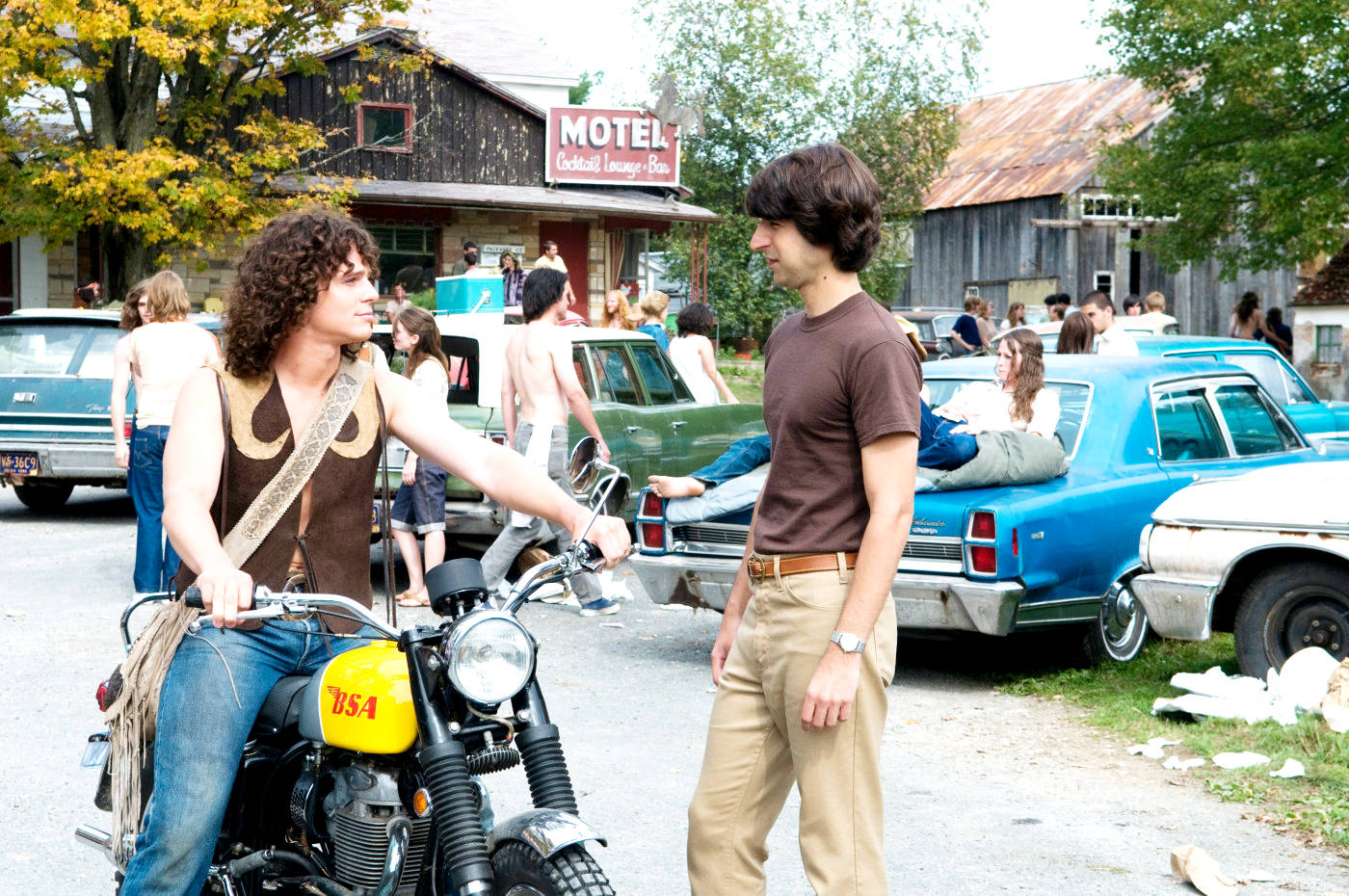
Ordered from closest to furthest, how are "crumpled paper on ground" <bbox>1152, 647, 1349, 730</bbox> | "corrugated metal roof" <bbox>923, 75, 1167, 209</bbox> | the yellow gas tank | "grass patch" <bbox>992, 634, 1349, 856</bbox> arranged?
the yellow gas tank → "grass patch" <bbox>992, 634, 1349, 856</bbox> → "crumpled paper on ground" <bbox>1152, 647, 1349, 730</bbox> → "corrugated metal roof" <bbox>923, 75, 1167, 209</bbox>

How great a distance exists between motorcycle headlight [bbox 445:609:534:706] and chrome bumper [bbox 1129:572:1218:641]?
463cm

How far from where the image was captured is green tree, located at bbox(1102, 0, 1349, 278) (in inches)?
931

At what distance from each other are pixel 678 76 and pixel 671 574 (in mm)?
33651

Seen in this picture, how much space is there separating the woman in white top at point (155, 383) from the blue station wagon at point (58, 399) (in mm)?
3124

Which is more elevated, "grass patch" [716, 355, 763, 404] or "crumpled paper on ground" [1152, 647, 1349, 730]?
"grass patch" [716, 355, 763, 404]

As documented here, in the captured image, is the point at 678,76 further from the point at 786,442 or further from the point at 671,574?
the point at 786,442

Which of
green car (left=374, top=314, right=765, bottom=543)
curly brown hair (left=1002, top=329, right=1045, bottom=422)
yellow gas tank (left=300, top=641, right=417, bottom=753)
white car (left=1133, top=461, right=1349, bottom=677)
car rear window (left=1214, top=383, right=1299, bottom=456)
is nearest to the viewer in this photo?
yellow gas tank (left=300, top=641, right=417, bottom=753)

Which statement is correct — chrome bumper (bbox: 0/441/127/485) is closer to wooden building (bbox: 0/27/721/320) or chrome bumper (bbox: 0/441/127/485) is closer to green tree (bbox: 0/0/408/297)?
green tree (bbox: 0/0/408/297)

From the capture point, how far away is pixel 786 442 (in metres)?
3.52

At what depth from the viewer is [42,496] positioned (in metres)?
14.4

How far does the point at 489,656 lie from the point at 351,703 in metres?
0.37

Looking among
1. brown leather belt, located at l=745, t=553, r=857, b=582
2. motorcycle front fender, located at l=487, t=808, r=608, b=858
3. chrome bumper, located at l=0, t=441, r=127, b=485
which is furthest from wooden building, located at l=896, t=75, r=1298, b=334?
motorcycle front fender, located at l=487, t=808, r=608, b=858

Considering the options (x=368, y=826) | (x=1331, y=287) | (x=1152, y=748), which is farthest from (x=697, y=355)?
(x=1331, y=287)

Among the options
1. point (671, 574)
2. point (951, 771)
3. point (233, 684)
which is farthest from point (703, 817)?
point (671, 574)
